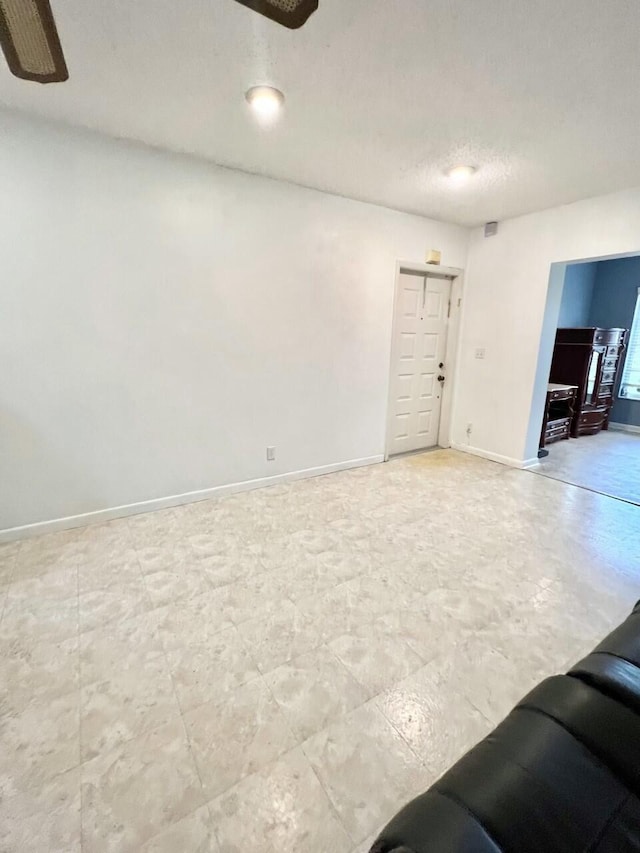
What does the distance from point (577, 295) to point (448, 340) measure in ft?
10.2

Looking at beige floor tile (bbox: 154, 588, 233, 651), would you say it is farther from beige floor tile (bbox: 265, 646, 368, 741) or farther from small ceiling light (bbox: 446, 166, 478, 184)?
small ceiling light (bbox: 446, 166, 478, 184)

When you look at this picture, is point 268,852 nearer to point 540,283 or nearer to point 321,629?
point 321,629

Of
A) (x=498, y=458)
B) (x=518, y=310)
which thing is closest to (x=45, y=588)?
(x=498, y=458)

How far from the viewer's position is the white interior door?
13.3ft

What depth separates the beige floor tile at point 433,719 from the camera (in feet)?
4.26

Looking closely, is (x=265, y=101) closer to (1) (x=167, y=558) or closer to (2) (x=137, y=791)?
(1) (x=167, y=558)

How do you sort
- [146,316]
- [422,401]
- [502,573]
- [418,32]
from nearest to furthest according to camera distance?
[418,32]
[502,573]
[146,316]
[422,401]

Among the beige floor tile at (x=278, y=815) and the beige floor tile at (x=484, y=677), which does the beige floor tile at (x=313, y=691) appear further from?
the beige floor tile at (x=484, y=677)

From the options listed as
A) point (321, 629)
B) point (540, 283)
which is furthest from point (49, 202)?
point (540, 283)

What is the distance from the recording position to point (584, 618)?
6.29ft

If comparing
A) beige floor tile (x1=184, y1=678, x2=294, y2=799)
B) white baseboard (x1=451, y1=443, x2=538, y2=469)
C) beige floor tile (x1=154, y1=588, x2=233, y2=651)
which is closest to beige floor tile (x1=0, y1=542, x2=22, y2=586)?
beige floor tile (x1=154, y1=588, x2=233, y2=651)

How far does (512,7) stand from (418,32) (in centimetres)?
34

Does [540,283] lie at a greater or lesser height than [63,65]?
lesser

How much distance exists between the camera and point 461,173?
2.78m
